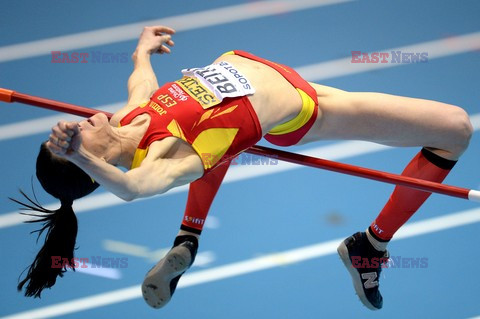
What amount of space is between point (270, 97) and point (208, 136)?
1.10 feet

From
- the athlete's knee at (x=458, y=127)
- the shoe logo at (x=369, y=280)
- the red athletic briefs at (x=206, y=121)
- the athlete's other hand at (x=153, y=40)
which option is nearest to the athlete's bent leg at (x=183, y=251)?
the red athletic briefs at (x=206, y=121)

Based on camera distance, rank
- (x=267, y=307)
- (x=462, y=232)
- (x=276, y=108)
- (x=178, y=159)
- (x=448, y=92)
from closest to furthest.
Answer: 1. (x=178, y=159)
2. (x=276, y=108)
3. (x=267, y=307)
4. (x=462, y=232)
5. (x=448, y=92)

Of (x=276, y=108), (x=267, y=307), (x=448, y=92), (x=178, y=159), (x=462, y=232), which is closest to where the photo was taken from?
(x=178, y=159)

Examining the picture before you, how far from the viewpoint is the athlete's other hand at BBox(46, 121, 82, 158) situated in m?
3.14

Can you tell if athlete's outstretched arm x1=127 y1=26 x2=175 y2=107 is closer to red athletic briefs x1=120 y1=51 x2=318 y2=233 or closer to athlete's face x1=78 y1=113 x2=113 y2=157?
red athletic briefs x1=120 y1=51 x2=318 y2=233

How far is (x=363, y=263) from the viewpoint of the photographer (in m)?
4.20

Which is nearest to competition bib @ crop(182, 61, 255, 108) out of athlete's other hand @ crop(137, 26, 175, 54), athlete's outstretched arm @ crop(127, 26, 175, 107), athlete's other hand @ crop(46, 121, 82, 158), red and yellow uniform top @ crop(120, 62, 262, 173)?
red and yellow uniform top @ crop(120, 62, 262, 173)

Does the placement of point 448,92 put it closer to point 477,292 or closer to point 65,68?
point 477,292

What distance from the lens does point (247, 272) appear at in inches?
200

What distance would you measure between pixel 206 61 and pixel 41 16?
45.1 inches

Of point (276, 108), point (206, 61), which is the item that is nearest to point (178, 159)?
point (276, 108)

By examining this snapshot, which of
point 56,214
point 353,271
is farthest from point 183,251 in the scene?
point 353,271

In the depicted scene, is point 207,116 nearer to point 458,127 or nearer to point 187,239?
point 187,239

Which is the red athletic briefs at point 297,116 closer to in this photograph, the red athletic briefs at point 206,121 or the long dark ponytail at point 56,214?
the red athletic briefs at point 206,121
